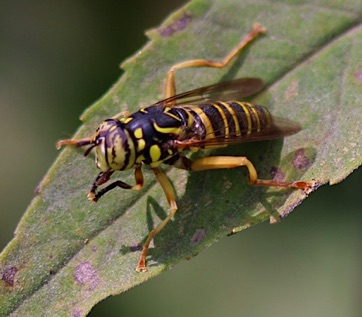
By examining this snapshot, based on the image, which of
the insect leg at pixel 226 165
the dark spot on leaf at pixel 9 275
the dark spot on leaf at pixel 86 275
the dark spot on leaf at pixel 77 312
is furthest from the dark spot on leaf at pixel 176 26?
the dark spot on leaf at pixel 77 312

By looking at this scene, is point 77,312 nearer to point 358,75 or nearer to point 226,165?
point 226,165

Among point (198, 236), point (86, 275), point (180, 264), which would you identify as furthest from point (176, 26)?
point (180, 264)

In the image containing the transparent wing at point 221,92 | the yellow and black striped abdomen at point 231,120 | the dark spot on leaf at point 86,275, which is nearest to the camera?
the dark spot on leaf at point 86,275

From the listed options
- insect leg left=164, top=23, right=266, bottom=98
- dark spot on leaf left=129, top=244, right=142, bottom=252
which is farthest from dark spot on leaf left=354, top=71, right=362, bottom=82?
dark spot on leaf left=129, top=244, right=142, bottom=252

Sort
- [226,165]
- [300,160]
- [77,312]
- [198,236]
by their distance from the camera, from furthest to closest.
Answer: [226,165], [300,160], [198,236], [77,312]

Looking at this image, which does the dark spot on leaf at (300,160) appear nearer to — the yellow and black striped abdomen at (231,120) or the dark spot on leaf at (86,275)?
the yellow and black striped abdomen at (231,120)

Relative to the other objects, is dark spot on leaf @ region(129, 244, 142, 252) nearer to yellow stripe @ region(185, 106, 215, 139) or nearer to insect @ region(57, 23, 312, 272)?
insect @ region(57, 23, 312, 272)
